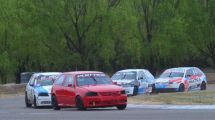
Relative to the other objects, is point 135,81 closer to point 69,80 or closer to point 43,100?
point 43,100

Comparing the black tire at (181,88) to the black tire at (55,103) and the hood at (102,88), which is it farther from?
the hood at (102,88)

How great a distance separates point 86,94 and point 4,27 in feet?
129

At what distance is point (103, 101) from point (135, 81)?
1234cm

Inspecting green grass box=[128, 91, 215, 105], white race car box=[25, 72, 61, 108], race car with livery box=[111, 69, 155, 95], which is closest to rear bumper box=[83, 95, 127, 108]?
green grass box=[128, 91, 215, 105]

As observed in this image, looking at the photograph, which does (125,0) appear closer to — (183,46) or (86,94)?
(183,46)

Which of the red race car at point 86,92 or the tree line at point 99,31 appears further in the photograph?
the tree line at point 99,31

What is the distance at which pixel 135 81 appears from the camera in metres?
36.2

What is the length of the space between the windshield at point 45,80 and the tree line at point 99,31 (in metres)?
26.4

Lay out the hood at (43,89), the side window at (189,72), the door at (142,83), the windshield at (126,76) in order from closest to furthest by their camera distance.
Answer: the hood at (43,89), the door at (142,83), the windshield at (126,76), the side window at (189,72)

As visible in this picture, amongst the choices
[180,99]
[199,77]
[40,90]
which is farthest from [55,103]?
[199,77]

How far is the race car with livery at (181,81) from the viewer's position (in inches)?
1452

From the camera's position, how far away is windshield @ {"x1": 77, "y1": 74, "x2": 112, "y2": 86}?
25.6 m

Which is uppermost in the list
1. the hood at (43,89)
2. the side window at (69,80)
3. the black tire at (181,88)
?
the side window at (69,80)

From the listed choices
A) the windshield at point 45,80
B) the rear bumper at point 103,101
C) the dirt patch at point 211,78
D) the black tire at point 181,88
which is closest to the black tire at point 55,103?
the rear bumper at point 103,101
